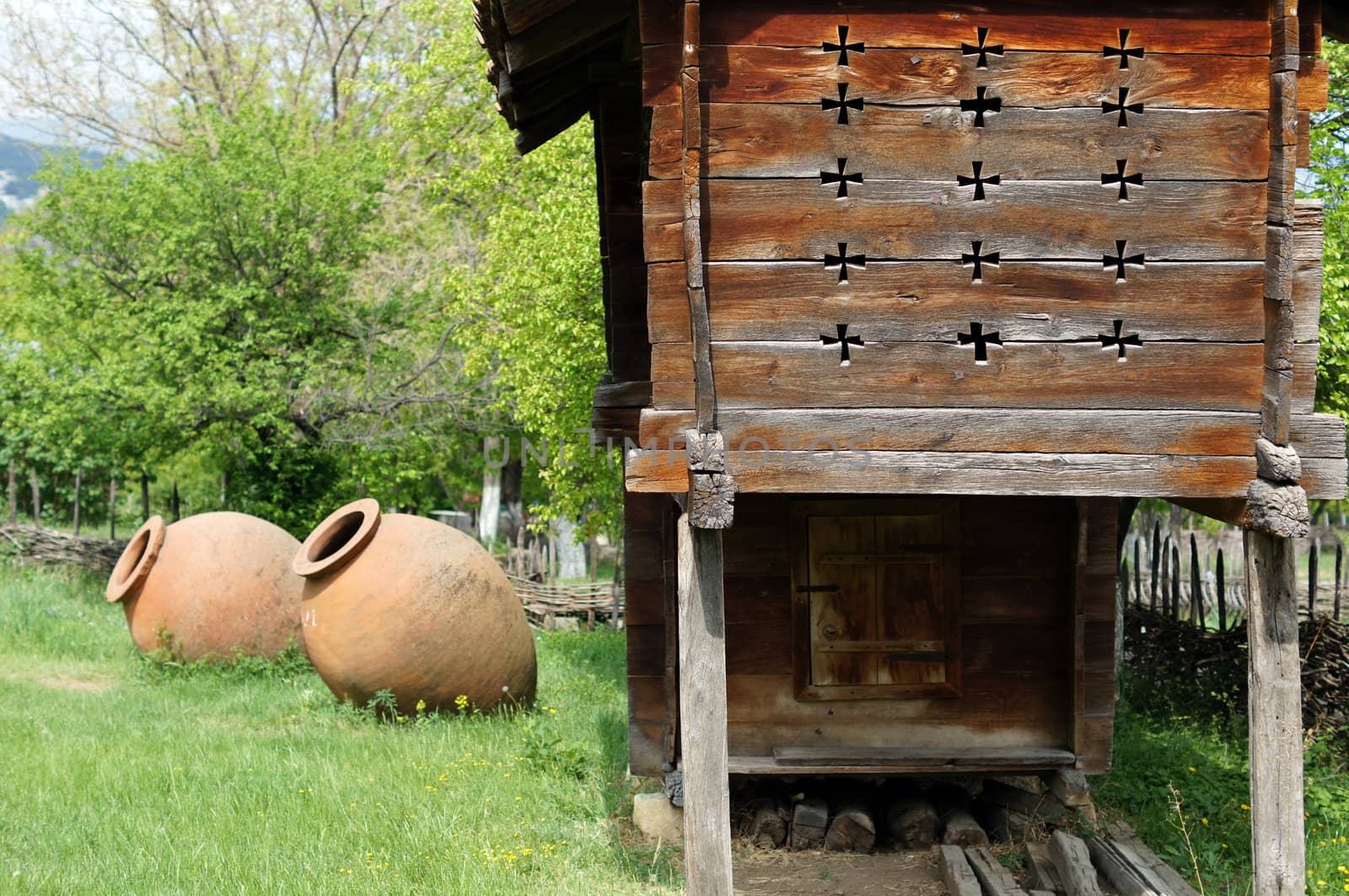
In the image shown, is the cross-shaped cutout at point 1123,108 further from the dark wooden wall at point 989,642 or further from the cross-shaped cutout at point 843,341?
the dark wooden wall at point 989,642

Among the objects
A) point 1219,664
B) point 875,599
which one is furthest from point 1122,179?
point 1219,664

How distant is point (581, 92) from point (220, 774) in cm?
496

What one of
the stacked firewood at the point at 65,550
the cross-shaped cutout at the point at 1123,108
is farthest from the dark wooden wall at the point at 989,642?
the stacked firewood at the point at 65,550

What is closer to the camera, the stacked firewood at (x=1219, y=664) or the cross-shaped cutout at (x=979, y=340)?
the cross-shaped cutout at (x=979, y=340)

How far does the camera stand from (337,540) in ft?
35.5

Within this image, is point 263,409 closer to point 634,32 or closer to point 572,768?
point 572,768

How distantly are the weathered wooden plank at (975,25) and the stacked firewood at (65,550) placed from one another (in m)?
16.9

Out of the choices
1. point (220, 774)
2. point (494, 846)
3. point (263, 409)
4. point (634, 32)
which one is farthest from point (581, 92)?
point (263, 409)

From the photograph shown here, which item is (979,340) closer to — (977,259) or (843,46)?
(977,259)

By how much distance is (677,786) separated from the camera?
22.8 feet

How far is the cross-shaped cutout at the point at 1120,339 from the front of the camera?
467 cm

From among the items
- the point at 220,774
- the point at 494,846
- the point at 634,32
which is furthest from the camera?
the point at 220,774

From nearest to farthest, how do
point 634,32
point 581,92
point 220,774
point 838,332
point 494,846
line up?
point 838,332
point 634,32
point 494,846
point 581,92
point 220,774

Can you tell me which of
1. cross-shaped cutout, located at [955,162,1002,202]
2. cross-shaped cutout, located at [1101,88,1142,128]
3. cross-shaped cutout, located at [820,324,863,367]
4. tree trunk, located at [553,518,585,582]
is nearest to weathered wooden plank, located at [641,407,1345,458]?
cross-shaped cutout, located at [820,324,863,367]
